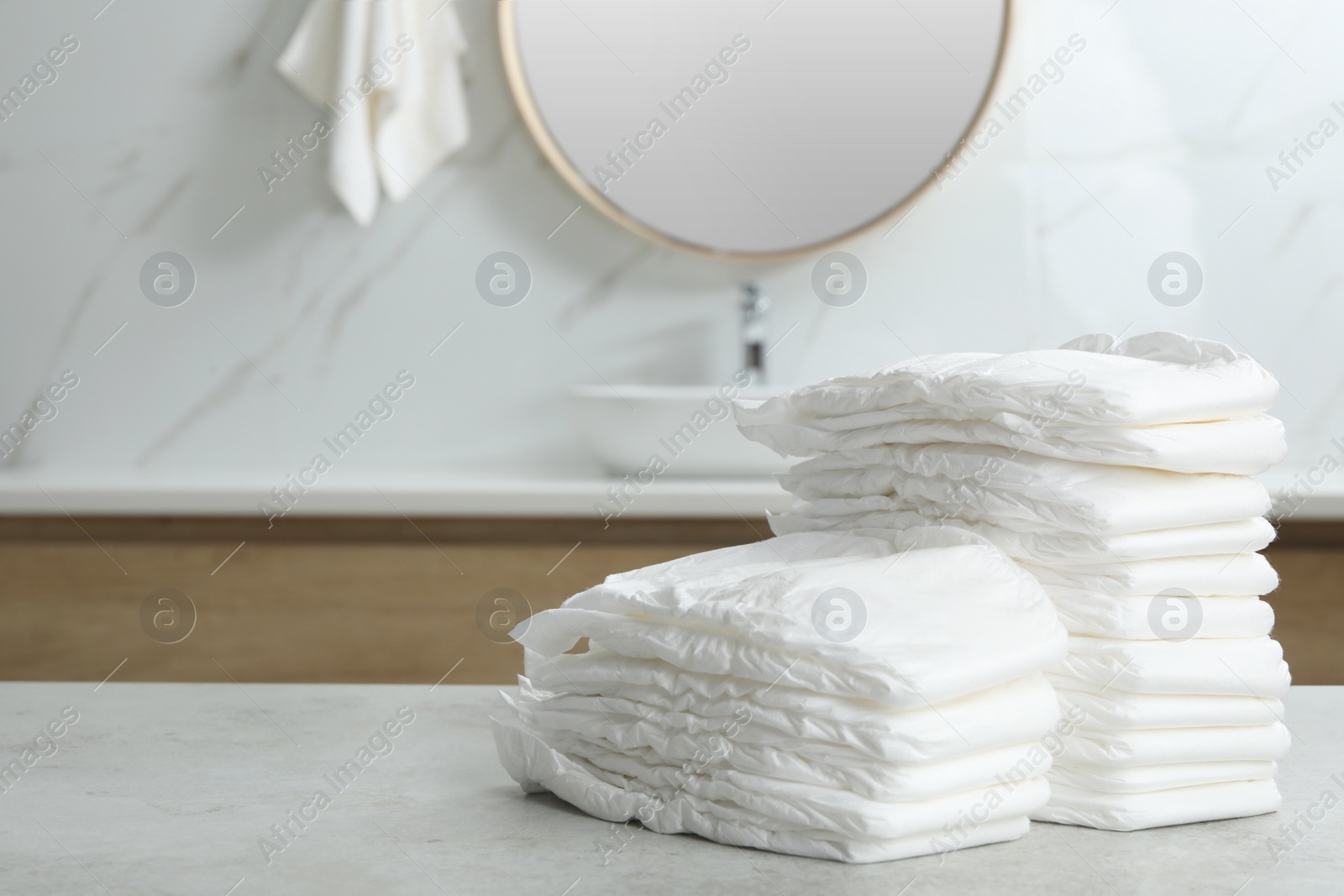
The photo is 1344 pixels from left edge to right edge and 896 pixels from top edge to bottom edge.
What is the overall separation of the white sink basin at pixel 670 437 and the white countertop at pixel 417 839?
998 mm

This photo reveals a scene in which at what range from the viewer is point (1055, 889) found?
2.05 feet

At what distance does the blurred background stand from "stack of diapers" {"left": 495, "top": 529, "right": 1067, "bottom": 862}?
140 cm

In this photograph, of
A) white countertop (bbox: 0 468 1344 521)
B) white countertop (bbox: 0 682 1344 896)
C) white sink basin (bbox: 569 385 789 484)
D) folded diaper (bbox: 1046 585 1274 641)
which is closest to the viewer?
white countertop (bbox: 0 682 1344 896)

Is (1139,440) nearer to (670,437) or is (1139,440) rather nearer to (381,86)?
(670,437)

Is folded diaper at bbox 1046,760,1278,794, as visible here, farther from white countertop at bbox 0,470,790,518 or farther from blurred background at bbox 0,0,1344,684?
blurred background at bbox 0,0,1344,684

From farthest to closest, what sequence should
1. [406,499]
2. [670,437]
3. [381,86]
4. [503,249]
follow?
[503,249], [381,86], [670,437], [406,499]

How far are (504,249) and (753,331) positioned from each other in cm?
53

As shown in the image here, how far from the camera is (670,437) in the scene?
195 cm

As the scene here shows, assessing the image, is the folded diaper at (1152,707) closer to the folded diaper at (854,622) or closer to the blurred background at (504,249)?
the folded diaper at (854,622)

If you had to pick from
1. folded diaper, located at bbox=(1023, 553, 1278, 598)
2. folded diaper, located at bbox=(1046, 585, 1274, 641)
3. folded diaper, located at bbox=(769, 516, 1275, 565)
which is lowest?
folded diaper, located at bbox=(1046, 585, 1274, 641)

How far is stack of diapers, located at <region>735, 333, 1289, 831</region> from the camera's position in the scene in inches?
28.7

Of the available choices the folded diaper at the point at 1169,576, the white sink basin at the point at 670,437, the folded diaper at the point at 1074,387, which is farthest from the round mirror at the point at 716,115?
the folded diaper at the point at 1169,576

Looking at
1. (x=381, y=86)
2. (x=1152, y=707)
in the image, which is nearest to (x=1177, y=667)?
(x=1152, y=707)

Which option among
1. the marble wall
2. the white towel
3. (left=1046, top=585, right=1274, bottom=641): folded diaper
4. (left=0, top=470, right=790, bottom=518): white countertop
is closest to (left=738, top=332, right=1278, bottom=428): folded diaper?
(left=1046, top=585, right=1274, bottom=641): folded diaper
